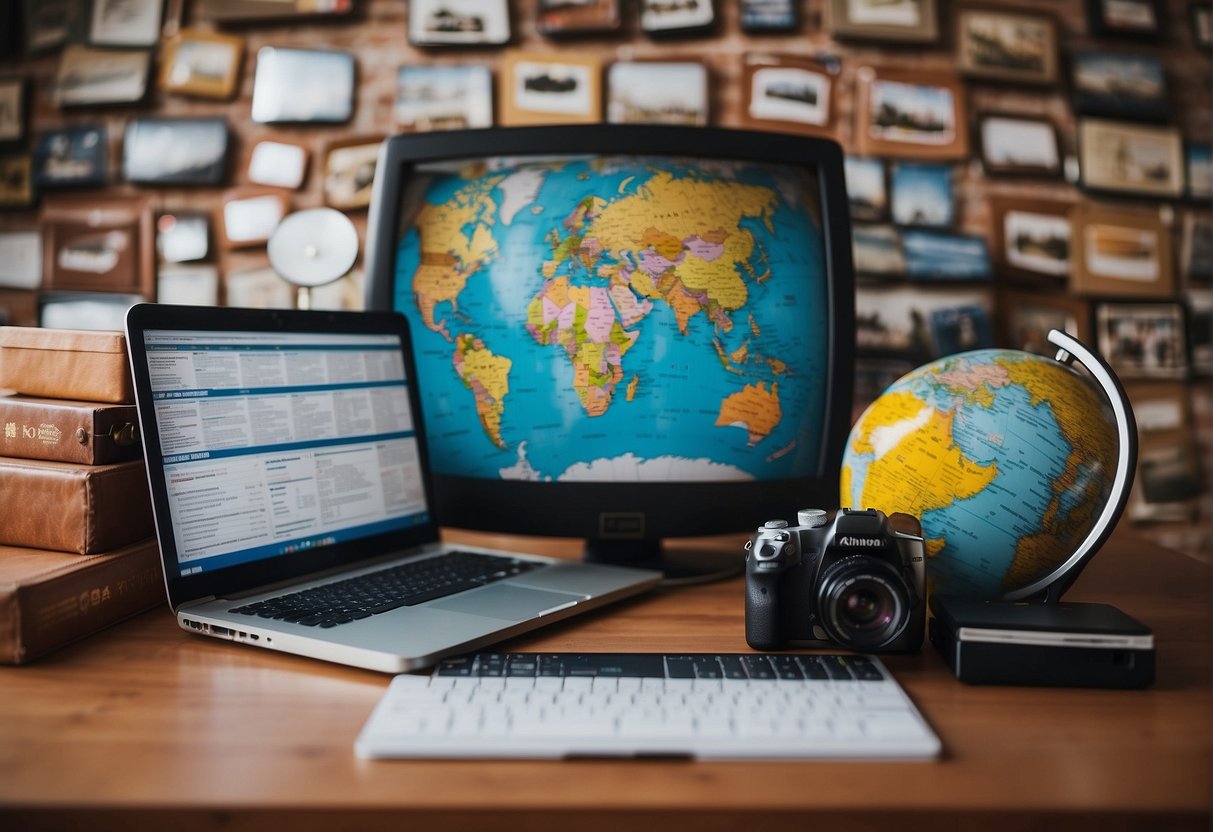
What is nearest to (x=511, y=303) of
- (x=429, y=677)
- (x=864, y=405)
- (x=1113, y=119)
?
(x=429, y=677)

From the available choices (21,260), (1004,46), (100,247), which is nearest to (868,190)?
(1004,46)

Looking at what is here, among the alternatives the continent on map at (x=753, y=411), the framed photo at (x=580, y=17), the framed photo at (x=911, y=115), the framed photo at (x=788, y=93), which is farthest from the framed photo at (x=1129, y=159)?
the continent on map at (x=753, y=411)

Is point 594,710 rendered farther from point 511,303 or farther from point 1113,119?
point 1113,119

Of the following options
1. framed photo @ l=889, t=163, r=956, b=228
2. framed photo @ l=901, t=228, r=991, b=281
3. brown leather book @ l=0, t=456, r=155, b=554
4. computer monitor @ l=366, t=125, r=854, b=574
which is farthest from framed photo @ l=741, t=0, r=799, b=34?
brown leather book @ l=0, t=456, r=155, b=554

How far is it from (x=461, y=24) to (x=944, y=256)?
110cm

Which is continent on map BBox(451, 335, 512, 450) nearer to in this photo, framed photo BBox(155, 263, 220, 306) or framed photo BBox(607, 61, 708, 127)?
framed photo BBox(607, 61, 708, 127)

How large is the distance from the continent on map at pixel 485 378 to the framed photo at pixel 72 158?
1.32 metres

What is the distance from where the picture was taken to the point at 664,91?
1.74 m

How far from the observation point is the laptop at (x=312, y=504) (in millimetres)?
756

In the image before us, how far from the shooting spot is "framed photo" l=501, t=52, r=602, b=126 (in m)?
1.75

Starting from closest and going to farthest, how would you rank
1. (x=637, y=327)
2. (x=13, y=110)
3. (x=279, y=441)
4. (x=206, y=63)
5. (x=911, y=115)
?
(x=279, y=441) < (x=637, y=327) < (x=911, y=115) < (x=206, y=63) < (x=13, y=110)

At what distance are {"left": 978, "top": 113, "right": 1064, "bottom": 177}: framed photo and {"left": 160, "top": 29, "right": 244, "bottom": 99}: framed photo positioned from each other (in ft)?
5.14

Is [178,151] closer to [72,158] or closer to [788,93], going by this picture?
[72,158]

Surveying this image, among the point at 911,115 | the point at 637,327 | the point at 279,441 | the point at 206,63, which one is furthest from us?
the point at 206,63
